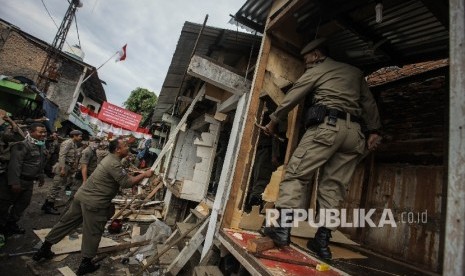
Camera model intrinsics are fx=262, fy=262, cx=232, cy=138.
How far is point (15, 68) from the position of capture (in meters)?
18.7

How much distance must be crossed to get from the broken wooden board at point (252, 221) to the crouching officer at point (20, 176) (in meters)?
4.48

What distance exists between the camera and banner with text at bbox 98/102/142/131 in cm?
2294

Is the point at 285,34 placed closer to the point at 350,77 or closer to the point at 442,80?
the point at 350,77

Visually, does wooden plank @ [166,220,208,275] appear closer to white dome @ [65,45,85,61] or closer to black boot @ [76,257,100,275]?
black boot @ [76,257,100,275]

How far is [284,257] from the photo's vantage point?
233cm

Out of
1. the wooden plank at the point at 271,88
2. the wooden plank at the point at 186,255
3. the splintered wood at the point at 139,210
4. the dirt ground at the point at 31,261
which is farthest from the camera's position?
the splintered wood at the point at 139,210

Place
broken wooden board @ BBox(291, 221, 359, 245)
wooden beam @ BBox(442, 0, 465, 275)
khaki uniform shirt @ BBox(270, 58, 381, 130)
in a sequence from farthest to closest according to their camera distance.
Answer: broken wooden board @ BBox(291, 221, 359, 245) < khaki uniform shirt @ BBox(270, 58, 381, 130) < wooden beam @ BBox(442, 0, 465, 275)

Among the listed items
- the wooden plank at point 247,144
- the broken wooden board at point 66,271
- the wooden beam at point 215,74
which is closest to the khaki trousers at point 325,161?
the wooden plank at point 247,144

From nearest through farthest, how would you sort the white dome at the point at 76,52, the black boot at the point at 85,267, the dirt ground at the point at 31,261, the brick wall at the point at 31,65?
the dirt ground at the point at 31,261 < the black boot at the point at 85,267 < the brick wall at the point at 31,65 < the white dome at the point at 76,52

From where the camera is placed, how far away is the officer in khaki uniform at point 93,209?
15.3ft

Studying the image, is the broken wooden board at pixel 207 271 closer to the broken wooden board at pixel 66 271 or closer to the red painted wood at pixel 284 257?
the red painted wood at pixel 284 257

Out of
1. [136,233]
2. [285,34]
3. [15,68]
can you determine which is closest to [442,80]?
[285,34]

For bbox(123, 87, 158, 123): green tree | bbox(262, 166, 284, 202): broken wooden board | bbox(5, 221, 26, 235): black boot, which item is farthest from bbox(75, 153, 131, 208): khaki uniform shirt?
bbox(123, 87, 158, 123): green tree

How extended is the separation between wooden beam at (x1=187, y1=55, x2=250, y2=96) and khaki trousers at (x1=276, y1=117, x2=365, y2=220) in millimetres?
1998
